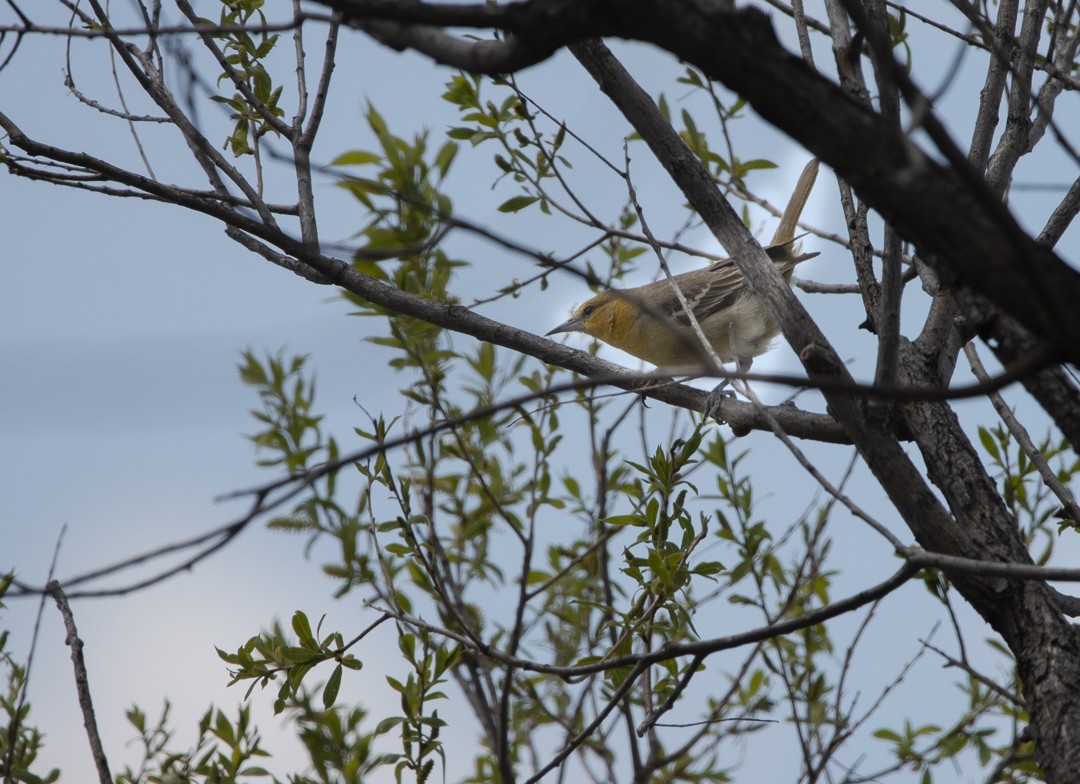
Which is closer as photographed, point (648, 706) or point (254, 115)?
point (648, 706)

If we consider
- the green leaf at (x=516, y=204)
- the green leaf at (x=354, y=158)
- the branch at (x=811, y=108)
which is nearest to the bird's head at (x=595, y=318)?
the green leaf at (x=516, y=204)

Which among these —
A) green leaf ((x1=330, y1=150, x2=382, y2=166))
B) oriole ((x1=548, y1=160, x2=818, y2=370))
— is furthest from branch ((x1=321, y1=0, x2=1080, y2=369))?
oriole ((x1=548, y1=160, x2=818, y2=370))

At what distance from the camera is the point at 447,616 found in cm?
429

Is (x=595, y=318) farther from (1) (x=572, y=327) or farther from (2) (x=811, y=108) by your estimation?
(2) (x=811, y=108)

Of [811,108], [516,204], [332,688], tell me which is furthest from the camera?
[516,204]

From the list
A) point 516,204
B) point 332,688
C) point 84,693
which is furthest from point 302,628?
point 516,204

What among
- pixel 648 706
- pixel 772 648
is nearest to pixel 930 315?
pixel 648 706

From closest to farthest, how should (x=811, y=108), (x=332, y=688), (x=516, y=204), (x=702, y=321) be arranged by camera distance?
1. (x=811, y=108)
2. (x=332, y=688)
3. (x=516, y=204)
4. (x=702, y=321)

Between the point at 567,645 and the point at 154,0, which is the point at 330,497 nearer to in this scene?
the point at 567,645

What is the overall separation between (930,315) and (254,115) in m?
2.30

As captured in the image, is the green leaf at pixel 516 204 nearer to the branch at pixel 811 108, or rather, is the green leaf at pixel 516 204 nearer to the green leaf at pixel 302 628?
the green leaf at pixel 302 628

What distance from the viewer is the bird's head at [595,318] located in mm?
7070

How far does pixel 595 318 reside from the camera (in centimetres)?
716

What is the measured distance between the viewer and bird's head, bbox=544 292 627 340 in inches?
278
